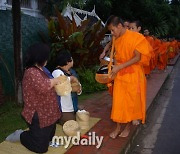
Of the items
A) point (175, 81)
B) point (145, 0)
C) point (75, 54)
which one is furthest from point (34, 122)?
point (145, 0)

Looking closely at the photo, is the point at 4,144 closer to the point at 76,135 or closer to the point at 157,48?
the point at 76,135

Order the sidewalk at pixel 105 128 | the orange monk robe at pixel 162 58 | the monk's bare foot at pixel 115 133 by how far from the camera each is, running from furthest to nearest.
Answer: the orange monk robe at pixel 162 58
the monk's bare foot at pixel 115 133
the sidewalk at pixel 105 128

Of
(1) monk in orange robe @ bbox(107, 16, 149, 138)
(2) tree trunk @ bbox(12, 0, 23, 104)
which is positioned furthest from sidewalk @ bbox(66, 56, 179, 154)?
(2) tree trunk @ bbox(12, 0, 23, 104)

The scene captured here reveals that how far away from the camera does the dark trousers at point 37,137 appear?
341 centimetres

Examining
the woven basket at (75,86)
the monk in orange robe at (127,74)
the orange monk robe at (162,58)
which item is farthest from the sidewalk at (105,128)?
the orange monk robe at (162,58)

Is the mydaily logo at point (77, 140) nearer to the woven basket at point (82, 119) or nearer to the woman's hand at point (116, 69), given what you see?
the woven basket at point (82, 119)

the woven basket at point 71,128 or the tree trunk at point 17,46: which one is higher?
the tree trunk at point 17,46

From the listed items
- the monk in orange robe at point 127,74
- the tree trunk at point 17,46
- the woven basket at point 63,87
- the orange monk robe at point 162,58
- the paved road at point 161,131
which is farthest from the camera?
the orange monk robe at point 162,58

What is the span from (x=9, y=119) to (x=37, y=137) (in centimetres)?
161

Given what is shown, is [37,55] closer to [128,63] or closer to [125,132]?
[128,63]

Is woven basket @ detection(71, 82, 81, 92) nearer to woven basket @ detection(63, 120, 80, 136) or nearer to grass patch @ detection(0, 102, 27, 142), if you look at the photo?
woven basket @ detection(63, 120, 80, 136)

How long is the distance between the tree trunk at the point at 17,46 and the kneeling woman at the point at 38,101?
2024 millimetres

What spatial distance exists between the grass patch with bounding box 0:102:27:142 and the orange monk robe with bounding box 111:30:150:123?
1.44m

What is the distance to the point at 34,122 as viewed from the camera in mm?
3387
